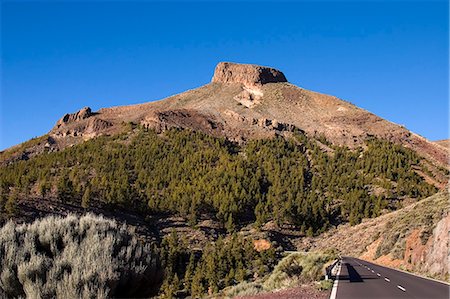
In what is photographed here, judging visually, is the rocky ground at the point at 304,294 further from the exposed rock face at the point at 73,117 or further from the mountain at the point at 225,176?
the exposed rock face at the point at 73,117

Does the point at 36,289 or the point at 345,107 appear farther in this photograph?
the point at 345,107

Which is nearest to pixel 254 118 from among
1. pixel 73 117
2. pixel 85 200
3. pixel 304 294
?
pixel 73 117

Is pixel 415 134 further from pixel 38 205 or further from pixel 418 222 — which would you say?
pixel 38 205

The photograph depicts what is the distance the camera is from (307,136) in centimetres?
10219

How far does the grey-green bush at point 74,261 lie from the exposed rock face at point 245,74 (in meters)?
129

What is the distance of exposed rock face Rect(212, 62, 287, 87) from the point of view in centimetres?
14112

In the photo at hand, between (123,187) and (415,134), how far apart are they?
74988mm

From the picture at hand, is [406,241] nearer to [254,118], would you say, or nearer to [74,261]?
[74,261]

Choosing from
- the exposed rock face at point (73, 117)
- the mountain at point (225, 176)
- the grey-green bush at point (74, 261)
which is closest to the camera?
the grey-green bush at point (74, 261)

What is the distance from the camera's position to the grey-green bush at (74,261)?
9.80 meters

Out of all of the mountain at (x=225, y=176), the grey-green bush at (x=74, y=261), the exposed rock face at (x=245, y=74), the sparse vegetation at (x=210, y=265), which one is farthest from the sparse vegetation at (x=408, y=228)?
the exposed rock face at (x=245, y=74)

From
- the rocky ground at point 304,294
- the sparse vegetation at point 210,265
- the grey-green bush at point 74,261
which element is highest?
the grey-green bush at point 74,261

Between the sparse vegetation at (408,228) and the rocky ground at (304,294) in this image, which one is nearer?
the rocky ground at (304,294)

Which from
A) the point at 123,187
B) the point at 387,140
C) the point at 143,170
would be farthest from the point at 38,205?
→ the point at 387,140
